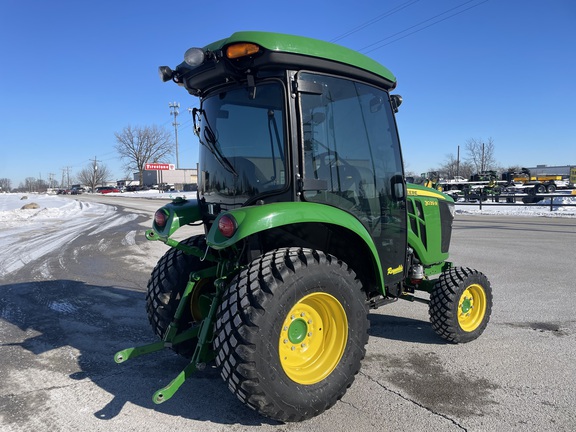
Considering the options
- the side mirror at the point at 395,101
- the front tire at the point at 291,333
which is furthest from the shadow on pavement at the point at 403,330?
the side mirror at the point at 395,101

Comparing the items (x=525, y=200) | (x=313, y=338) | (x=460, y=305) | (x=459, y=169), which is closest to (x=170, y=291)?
(x=313, y=338)

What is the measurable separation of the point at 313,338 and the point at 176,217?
1.50m

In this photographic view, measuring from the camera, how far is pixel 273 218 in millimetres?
2543

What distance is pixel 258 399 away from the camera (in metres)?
2.43

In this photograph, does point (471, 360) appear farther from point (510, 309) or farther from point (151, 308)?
point (151, 308)

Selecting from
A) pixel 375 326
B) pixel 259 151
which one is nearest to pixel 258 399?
pixel 259 151

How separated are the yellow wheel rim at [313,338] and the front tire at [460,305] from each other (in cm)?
149

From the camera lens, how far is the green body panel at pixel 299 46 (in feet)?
8.75

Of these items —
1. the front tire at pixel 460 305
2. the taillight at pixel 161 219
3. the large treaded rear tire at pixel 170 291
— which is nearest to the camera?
the large treaded rear tire at pixel 170 291

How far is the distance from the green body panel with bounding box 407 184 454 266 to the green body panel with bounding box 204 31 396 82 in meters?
1.55

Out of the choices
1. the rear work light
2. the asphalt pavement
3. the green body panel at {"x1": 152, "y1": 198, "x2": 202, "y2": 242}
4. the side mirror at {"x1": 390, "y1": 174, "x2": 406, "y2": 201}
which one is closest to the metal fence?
the asphalt pavement

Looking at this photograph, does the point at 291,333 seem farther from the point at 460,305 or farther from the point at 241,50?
the point at 460,305

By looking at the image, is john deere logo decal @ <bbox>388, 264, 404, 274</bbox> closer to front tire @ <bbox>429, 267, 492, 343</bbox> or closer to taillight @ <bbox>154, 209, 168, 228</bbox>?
front tire @ <bbox>429, 267, 492, 343</bbox>

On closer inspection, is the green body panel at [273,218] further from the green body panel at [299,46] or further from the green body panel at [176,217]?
the green body panel at [299,46]
